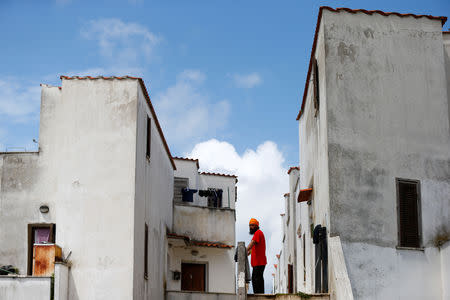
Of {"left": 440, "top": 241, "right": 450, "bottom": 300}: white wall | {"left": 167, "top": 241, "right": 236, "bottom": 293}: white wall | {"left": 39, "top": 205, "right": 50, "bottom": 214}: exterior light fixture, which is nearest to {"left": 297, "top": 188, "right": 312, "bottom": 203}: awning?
{"left": 440, "top": 241, "right": 450, "bottom": 300}: white wall

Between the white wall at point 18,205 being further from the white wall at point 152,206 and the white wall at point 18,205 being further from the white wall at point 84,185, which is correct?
the white wall at point 152,206

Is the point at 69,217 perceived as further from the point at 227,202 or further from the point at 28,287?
the point at 227,202

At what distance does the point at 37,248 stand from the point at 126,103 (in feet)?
15.4

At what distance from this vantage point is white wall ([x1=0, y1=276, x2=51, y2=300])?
19.2 m

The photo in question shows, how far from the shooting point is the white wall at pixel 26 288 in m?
19.2

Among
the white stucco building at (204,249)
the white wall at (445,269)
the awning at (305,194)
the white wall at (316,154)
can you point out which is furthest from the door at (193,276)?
the white wall at (445,269)

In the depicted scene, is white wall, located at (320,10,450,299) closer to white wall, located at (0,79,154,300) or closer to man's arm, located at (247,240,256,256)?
man's arm, located at (247,240,256,256)

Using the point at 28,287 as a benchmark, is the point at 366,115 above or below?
above

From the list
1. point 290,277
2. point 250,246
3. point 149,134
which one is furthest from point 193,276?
point 250,246

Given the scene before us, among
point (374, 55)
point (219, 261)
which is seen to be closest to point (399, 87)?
point (374, 55)

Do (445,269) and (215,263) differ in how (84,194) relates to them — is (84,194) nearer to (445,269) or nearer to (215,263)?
(445,269)

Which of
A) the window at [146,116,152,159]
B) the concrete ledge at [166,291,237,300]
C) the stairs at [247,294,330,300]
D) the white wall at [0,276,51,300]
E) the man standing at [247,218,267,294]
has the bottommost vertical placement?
the concrete ledge at [166,291,237,300]

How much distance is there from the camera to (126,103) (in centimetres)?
2114

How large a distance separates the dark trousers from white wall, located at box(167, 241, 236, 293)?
1279cm
